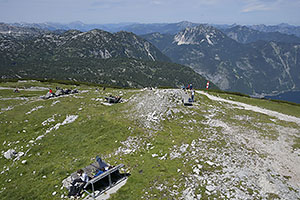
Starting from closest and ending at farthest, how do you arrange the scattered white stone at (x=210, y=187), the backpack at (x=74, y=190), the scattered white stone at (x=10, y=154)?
1. the scattered white stone at (x=210, y=187)
2. the backpack at (x=74, y=190)
3. the scattered white stone at (x=10, y=154)

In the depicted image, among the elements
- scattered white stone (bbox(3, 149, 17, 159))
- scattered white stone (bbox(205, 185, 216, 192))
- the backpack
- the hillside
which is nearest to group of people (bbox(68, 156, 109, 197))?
the backpack

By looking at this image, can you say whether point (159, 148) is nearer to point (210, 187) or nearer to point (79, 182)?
point (210, 187)

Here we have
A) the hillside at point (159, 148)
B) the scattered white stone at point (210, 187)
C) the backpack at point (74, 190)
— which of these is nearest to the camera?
the scattered white stone at point (210, 187)

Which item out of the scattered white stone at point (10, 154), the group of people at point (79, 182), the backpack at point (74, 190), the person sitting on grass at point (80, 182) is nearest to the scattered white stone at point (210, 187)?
the group of people at point (79, 182)

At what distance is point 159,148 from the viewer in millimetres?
21453

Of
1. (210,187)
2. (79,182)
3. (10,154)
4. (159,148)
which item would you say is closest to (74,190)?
(79,182)

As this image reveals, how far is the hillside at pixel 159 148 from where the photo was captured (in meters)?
16.1

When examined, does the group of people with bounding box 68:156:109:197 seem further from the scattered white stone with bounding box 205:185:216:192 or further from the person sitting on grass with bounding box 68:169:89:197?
the scattered white stone with bounding box 205:185:216:192

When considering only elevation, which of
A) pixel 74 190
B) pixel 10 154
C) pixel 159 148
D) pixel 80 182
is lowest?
pixel 10 154

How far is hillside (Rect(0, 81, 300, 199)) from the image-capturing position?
16125 millimetres

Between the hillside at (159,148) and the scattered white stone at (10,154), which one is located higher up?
the hillside at (159,148)

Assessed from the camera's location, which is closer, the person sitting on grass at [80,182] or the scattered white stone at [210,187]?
the scattered white stone at [210,187]

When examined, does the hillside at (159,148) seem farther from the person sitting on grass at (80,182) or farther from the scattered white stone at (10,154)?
the person sitting on grass at (80,182)

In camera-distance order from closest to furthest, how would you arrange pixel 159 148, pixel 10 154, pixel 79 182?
pixel 79 182 → pixel 159 148 → pixel 10 154
